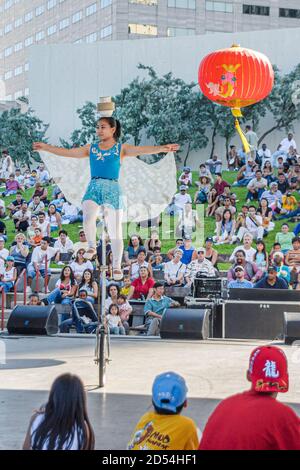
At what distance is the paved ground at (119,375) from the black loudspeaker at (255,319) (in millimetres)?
1048

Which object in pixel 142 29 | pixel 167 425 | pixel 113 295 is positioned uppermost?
pixel 142 29

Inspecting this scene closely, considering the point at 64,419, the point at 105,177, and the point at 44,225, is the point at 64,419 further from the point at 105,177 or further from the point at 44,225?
the point at 44,225

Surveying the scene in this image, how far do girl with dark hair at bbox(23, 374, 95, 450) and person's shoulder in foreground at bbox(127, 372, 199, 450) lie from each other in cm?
27

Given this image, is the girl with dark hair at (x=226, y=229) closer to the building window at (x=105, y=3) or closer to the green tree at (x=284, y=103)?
the green tree at (x=284, y=103)

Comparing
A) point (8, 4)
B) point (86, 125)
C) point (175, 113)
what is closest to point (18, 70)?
point (8, 4)

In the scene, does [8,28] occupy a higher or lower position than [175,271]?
higher

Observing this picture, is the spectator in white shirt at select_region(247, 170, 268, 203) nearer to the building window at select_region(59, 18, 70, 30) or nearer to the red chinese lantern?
the red chinese lantern

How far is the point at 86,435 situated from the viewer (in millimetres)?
4379

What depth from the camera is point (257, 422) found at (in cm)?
410

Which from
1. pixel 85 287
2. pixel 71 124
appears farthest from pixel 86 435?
pixel 71 124

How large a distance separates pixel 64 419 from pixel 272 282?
8.81 metres
